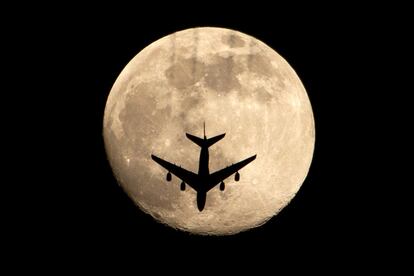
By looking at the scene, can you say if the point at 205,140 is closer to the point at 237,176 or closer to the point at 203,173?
the point at 203,173

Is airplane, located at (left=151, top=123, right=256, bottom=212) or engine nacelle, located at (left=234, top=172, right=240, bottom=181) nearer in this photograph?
airplane, located at (left=151, top=123, right=256, bottom=212)

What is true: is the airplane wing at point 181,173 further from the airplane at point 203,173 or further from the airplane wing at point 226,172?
the airplane wing at point 226,172

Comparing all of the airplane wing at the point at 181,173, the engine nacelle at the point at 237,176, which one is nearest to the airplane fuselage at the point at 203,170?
the airplane wing at the point at 181,173

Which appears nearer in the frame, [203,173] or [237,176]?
[203,173]

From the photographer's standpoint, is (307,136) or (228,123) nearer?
(228,123)

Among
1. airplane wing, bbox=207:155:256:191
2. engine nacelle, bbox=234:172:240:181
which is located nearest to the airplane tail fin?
airplane wing, bbox=207:155:256:191

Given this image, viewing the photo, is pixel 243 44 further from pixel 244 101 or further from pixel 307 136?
pixel 307 136

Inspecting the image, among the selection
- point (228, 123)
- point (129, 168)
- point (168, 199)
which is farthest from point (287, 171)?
point (129, 168)

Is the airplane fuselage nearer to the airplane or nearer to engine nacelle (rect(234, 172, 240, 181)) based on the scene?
the airplane

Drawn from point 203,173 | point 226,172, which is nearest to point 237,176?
point 226,172
